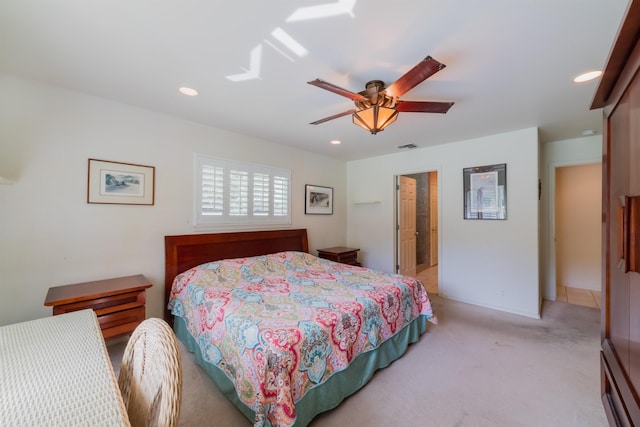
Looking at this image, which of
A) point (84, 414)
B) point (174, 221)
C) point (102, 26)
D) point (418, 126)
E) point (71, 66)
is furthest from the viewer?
point (418, 126)

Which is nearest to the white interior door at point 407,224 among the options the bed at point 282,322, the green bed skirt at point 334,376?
the bed at point 282,322

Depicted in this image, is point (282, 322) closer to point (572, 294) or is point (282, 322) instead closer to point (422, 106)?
point (422, 106)

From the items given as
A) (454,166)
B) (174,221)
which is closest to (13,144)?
(174,221)

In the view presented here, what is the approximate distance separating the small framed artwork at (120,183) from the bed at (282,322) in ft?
1.85

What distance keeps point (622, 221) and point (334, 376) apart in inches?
66.9

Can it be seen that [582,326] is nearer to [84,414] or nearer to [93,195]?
[84,414]

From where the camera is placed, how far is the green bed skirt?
1.61 m

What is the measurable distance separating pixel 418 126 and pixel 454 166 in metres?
1.16

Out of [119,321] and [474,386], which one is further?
[119,321]

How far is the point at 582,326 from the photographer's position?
2.94 m

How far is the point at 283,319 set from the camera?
69.9 inches

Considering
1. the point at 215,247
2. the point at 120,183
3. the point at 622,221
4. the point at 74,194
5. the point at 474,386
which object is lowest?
the point at 474,386

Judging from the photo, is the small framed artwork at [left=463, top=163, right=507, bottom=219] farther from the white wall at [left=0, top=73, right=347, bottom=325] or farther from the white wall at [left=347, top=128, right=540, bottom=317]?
the white wall at [left=0, top=73, right=347, bottom=325]

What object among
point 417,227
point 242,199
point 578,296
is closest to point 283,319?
point 242,199
